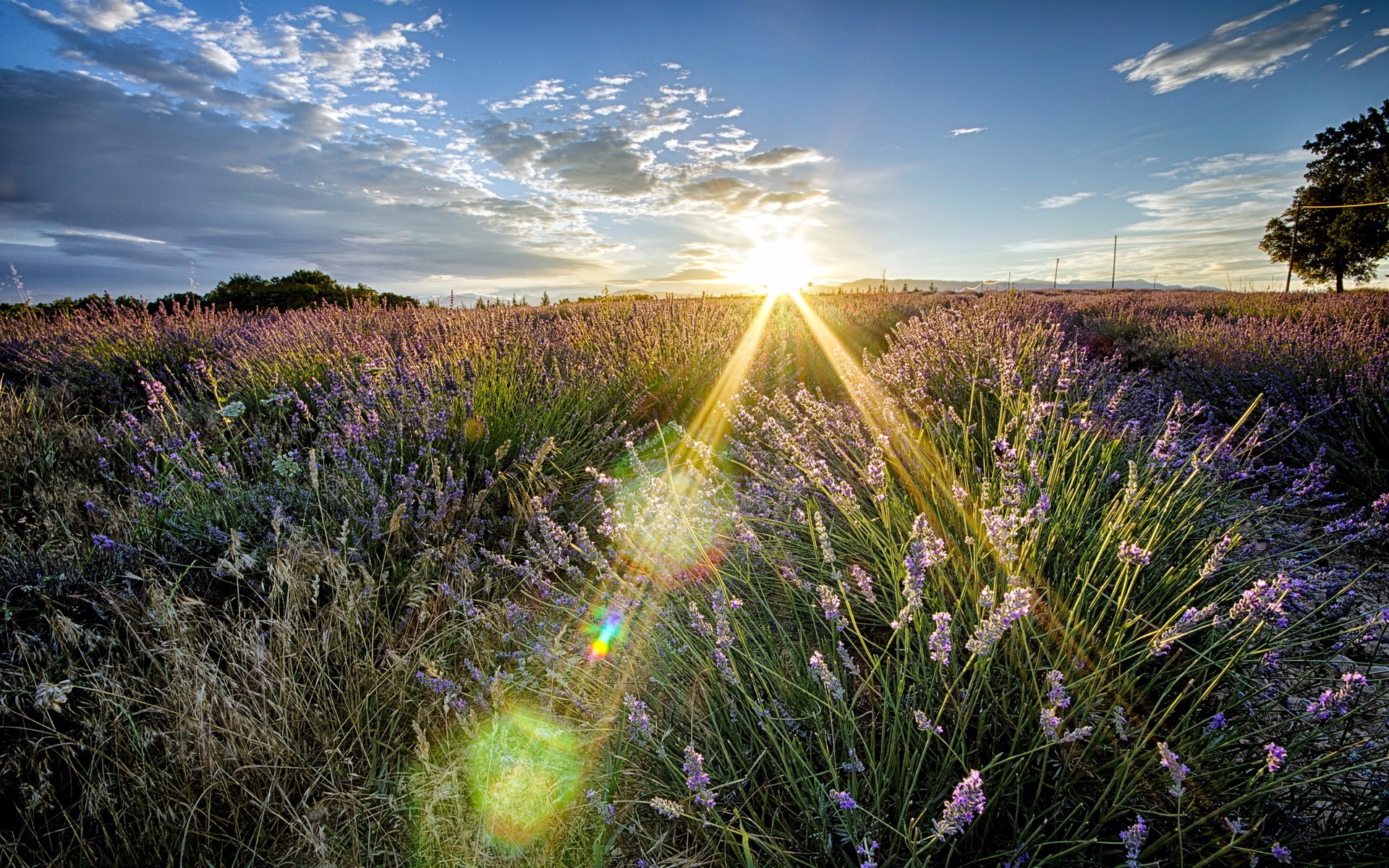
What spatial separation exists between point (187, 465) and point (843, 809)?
3.22 metres

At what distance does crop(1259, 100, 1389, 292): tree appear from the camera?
26.5 meters

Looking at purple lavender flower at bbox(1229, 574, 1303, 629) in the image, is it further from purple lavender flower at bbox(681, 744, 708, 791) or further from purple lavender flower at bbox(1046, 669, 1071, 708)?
purple lavender flower at bbox(681, 744, 708, 791)

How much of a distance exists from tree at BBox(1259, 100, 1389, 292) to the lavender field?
122 ft

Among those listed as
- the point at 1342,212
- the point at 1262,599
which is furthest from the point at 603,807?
the point at 1342,212

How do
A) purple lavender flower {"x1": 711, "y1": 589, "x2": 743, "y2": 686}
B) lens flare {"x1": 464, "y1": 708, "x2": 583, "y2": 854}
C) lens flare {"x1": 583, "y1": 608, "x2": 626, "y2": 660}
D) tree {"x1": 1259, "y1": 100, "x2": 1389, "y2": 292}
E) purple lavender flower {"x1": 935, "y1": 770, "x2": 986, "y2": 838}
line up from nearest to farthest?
purple lavender flower {"x1": 935, "y1": 770, "x2": 986, "y2": 838} < purple lavender flower {"x1": 711, "y1": 589, "x2": 743, "y2": 686} < lens flare {"x1": 464, "y1": 708, "x2": 583, "y2": 854} < lens flare {"x1": 583, "y1": 608, "x2": 626, "y2": 660} < tree {"x1": 1259, "y1": 100, "x2": 1389, "y2": 292}

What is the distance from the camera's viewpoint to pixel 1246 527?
2.57m

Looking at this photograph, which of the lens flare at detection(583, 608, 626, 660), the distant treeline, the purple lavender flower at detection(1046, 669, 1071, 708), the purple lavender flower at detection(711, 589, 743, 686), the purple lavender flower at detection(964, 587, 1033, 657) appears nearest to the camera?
the purple lavender flower at detection(964, 587, 1033, 657)

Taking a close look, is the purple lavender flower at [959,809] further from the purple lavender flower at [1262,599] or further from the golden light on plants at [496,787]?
the golden light on plants at [496,787]

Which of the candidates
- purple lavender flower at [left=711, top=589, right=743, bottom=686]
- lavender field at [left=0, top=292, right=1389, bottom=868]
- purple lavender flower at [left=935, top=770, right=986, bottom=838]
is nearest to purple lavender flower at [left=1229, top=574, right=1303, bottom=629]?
lavender field at [left=0, top=292, right=1389, bottom=868]

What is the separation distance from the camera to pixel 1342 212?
27.3 metres

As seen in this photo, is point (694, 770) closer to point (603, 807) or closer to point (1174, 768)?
point (603, 807)

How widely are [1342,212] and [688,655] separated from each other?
4177cm

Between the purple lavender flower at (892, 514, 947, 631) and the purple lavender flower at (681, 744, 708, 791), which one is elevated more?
the purple lavender flower at (892, 514, 947, 631)

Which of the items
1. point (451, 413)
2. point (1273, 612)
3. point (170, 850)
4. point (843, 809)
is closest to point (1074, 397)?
point (1273, 612)
